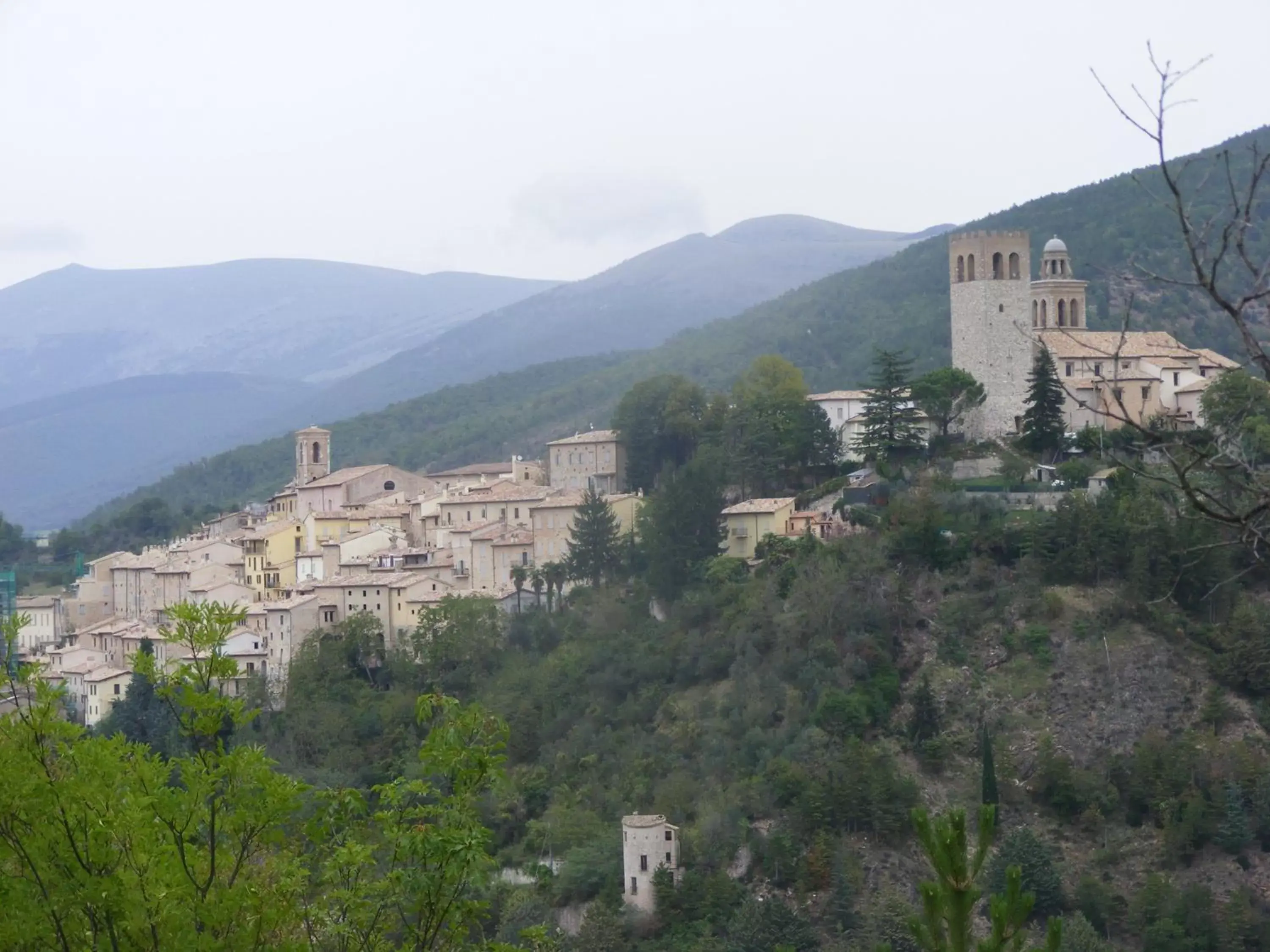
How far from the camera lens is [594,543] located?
45219 millimetres

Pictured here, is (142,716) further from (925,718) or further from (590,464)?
(925,718)

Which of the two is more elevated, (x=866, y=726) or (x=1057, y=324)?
(x=1057, y=324)

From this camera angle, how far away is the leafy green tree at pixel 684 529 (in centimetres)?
4312

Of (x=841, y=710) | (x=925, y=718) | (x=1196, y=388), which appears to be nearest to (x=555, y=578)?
(x=841, y=710)

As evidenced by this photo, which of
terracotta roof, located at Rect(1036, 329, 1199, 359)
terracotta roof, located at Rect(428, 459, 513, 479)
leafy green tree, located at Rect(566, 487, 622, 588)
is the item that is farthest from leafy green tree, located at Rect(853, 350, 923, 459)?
terracotta roof, located at Rect(428, 459, 513, 479)

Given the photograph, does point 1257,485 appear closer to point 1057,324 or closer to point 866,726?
point 866,726

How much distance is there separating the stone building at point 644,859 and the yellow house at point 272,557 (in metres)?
19.0

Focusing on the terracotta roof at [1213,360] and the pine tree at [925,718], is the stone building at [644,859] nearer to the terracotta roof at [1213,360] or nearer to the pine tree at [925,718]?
the pine tree at [925,718]

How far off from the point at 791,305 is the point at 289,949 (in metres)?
107

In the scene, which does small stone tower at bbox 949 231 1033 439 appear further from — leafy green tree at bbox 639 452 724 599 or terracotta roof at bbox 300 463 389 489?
terracotta roof at bbox 300 463 389 489

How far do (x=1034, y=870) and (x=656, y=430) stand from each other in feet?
63.3

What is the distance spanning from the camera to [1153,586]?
3759 cm

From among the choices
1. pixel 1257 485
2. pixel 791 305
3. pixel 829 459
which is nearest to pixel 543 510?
pixel 829 459

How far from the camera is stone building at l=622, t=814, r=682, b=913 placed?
111 feet
